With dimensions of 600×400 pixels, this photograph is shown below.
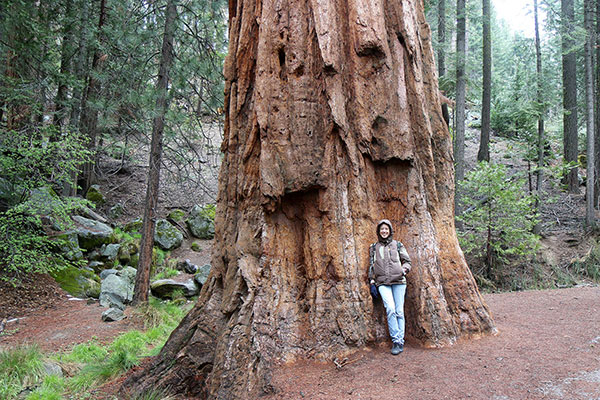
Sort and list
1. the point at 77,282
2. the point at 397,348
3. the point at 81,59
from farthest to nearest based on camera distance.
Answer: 1. the point at 81,59
2. the point at 77,282
3. the point at 397,348

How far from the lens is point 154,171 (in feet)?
32.2

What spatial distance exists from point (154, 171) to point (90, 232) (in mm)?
4792

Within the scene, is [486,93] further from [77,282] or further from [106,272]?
[77,282]

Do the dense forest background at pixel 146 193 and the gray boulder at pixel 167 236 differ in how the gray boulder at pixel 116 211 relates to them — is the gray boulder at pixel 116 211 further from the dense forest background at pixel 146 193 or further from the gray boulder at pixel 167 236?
the gray boulder at pixel 167 236

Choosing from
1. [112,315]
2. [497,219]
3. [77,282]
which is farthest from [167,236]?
[497,219]

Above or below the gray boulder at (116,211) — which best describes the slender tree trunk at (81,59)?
above

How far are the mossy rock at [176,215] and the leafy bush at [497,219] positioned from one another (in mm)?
11303

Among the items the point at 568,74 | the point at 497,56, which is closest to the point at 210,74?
the point at 568,74

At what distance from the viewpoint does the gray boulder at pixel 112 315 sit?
8.68 meters

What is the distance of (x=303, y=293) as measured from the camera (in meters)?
4.84

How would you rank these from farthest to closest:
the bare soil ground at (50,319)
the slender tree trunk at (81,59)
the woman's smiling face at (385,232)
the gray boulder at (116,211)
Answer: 1. the gray boulder at (116,211)
2. the slender tree trunk at (81,59)
3. the bare soil ground at (50,319)
4. the woman's smiling face at (385,232)

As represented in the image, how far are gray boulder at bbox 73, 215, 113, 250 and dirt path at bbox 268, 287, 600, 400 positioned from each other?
10760mm

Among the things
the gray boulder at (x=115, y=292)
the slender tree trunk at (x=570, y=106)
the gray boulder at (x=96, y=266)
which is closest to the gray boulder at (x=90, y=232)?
the gray boulder at (x=96, y=266)

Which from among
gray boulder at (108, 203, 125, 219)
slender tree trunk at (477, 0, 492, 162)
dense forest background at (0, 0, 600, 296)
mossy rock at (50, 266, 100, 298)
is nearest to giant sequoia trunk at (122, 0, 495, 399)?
dense forest background at (0, 0, 600, 296)
